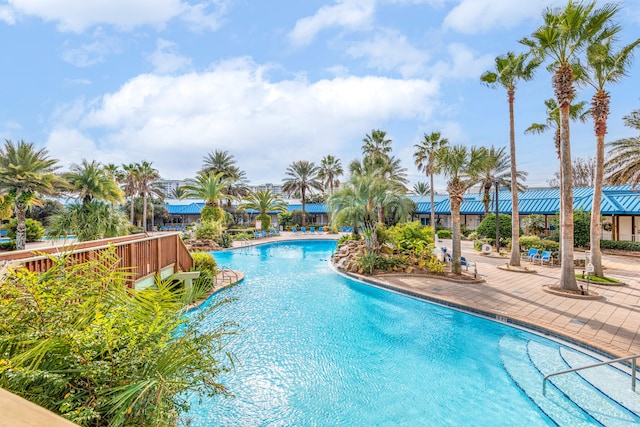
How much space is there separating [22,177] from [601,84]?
23735 millimetres

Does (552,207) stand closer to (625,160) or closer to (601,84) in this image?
(625,160)

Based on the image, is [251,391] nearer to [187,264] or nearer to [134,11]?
[187,264]

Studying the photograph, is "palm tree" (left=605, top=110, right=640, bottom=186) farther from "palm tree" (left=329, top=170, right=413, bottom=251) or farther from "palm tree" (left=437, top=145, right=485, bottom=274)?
"palm tree" (left=329, top=170, right=413, bottom=251)

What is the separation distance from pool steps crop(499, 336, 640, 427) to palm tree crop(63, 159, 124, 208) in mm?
14141

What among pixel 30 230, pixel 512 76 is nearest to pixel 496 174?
pixel 512 76

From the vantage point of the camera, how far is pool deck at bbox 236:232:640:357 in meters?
6.56

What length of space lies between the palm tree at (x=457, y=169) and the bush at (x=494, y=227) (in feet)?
35.3

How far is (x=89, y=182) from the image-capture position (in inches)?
451

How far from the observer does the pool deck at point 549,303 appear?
6.56m

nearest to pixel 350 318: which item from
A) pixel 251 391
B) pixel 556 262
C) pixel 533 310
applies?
pixel 251 391

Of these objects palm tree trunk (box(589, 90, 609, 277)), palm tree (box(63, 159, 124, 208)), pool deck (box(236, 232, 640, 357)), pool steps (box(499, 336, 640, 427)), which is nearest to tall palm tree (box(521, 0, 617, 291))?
pool deck (box(236, 232, 640, 357))

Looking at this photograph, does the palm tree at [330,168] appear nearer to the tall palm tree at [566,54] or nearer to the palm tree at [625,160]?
the palm tree at [625,160]

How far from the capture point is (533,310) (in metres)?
8.27

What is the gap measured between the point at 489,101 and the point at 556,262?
8641 mm
